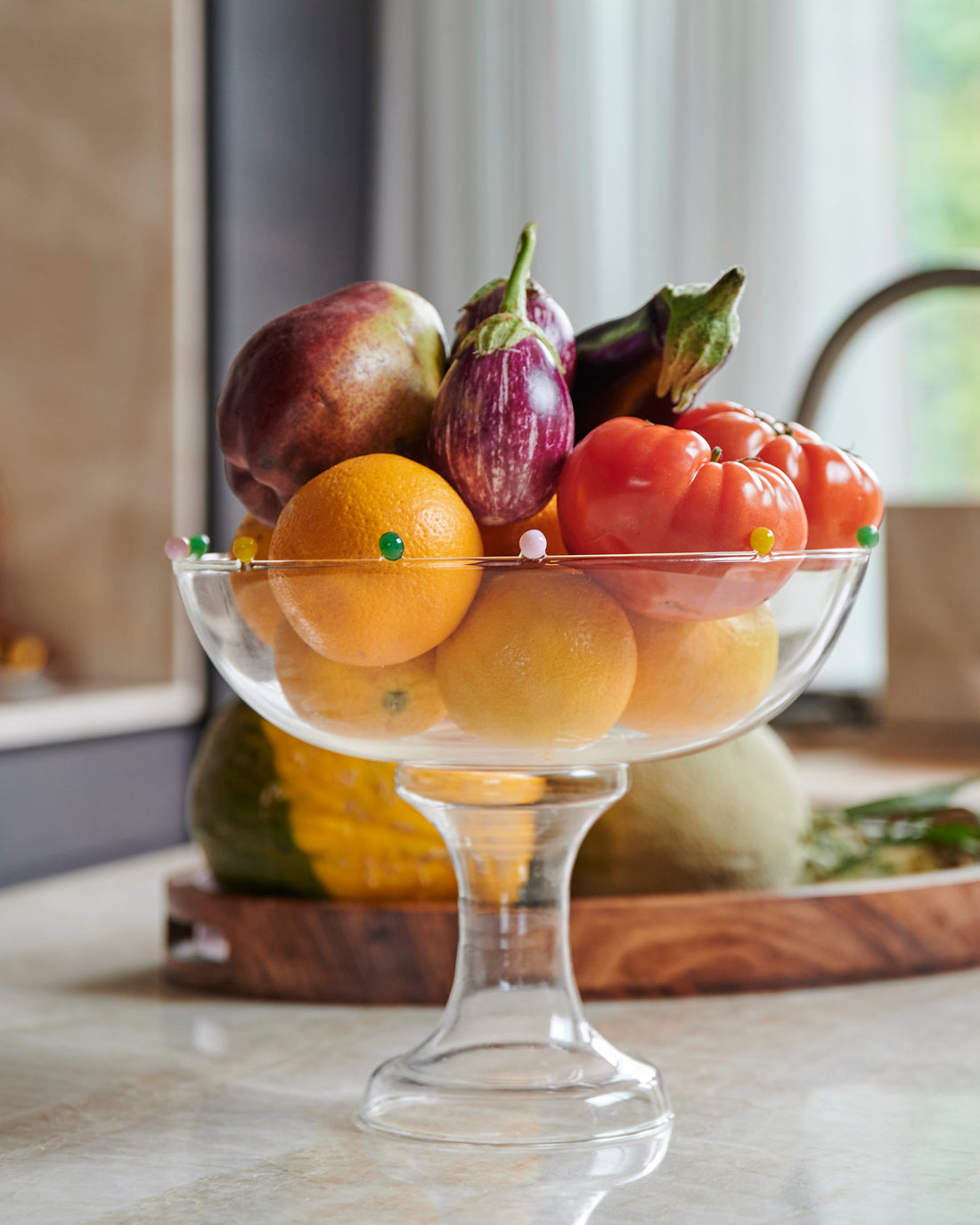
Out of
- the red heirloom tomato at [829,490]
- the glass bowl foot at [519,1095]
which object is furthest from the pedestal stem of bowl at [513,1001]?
the red heirloom tomato at [829,490]

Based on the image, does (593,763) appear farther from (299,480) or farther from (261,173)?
(261,173)

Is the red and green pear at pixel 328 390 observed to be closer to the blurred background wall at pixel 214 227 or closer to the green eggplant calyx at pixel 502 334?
the green eggplant calyx at pixel 502 334

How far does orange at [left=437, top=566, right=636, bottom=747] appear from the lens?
1.27ft

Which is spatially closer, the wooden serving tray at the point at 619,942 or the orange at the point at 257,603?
the orange at the point at 257,603

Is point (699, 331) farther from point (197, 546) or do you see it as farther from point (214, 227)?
point (214, 227)

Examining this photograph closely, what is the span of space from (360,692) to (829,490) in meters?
0.16

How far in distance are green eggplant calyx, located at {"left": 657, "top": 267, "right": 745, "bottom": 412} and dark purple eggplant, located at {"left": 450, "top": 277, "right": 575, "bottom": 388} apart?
0.03 meters

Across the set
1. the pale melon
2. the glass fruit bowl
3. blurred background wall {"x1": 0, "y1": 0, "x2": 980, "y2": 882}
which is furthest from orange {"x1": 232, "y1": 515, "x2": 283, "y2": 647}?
blurred background wall {"x1": 0, "y1": 0, "x2": 980, "y2": 882}

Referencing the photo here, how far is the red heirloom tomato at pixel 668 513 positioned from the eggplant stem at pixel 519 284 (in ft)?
0.16

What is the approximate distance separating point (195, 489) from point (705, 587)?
96cm

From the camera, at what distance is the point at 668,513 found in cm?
40

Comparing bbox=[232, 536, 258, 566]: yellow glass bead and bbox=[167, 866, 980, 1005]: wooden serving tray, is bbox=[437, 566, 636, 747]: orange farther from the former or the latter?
bbox=[167, 866, 980, 1005]: wooden serving tray

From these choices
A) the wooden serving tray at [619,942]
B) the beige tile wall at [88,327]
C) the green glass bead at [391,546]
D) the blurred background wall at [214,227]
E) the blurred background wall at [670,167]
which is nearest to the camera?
the green glass bead at [391,546]

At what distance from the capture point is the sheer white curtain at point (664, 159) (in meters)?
1.78
